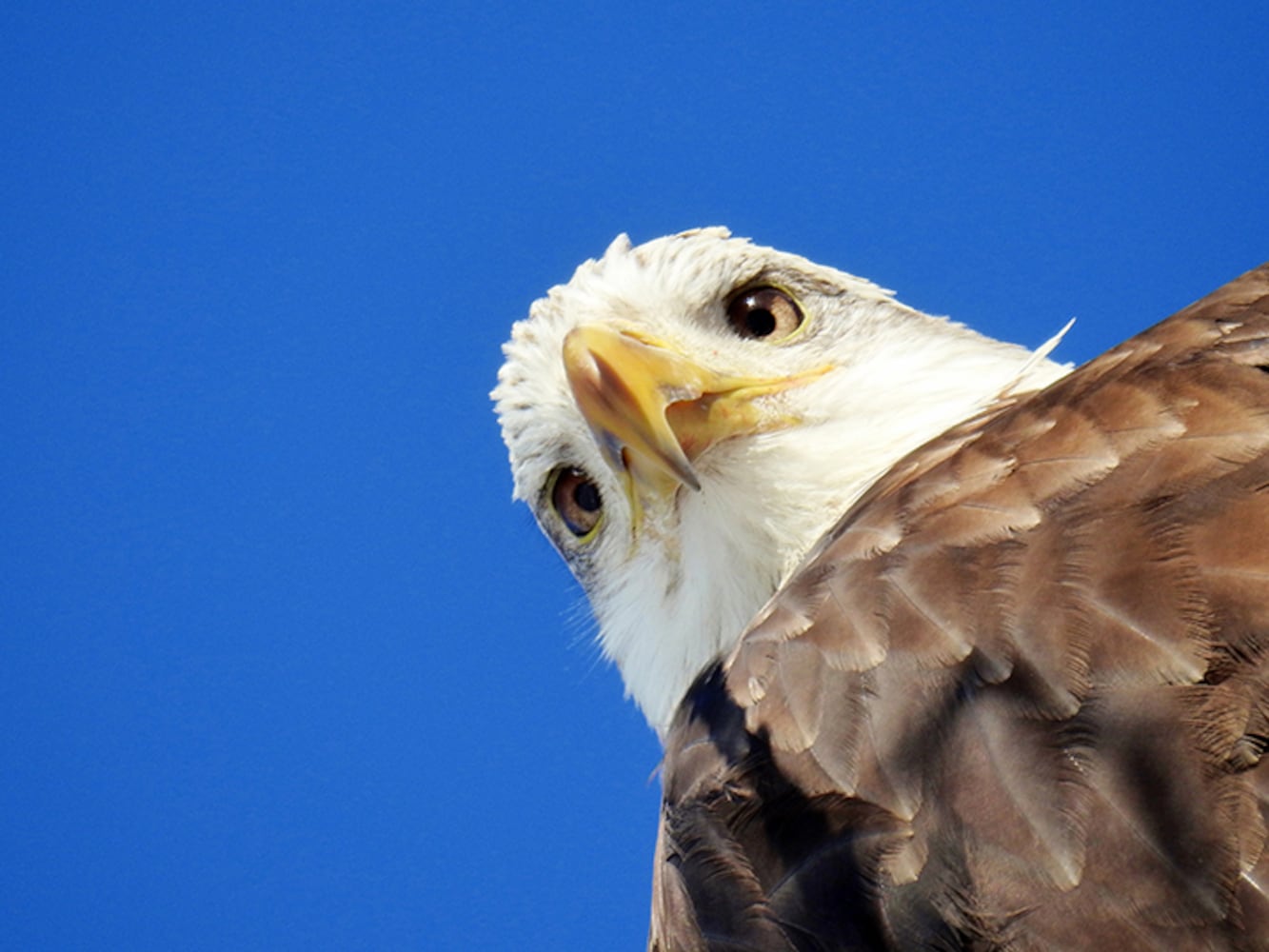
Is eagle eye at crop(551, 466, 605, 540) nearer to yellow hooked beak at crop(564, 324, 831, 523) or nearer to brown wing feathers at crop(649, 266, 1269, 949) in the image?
yellow hooked beak at crop(564, 324, 831, 523)

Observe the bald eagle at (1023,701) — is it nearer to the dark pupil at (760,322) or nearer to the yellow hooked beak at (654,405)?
the yellow hooked beak at (654,405)

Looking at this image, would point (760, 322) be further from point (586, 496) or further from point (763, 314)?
point (586, 496)

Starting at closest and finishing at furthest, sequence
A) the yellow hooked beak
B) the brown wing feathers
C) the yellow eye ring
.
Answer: the brown wing feathers < the yellow hooked beak < the yellow eye ring

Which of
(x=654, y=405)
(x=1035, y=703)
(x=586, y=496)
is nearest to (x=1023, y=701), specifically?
(x=1035, y=703)

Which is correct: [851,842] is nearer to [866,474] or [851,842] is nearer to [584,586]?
[866,474]

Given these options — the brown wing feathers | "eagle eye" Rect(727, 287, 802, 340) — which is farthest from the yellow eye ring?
the brown wing feathers

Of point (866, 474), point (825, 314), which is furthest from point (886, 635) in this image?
point (825, 314)

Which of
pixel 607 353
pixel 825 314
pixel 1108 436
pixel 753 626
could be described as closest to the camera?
pixel 1108 436
